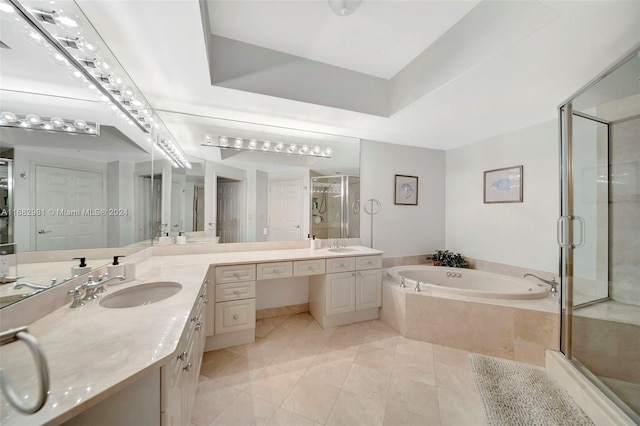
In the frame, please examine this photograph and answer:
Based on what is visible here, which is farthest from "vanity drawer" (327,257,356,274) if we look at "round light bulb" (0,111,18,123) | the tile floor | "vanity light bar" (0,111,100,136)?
"round light bulb" (0,111,18,123)

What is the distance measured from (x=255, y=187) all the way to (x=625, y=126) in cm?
335

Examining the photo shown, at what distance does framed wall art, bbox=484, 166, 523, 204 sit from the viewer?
2594mm

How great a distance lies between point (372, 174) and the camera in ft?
9.98

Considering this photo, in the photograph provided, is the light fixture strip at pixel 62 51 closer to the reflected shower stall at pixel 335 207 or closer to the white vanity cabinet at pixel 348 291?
the reflected shower stall at pixel 335 207

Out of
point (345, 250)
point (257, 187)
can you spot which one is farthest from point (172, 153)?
point (345, 250)

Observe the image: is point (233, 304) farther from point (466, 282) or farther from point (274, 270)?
point (466, 282)

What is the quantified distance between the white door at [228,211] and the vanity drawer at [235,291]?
659 millimetres

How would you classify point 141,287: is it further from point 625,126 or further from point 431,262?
point 625,126

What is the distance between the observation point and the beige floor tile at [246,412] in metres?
1.33

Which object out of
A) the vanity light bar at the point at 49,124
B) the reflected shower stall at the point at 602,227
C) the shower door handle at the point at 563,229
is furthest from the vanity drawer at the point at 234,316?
the shower door handle at the point at 563,229

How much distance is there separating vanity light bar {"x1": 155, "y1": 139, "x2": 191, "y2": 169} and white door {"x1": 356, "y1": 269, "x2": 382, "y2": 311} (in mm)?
2242

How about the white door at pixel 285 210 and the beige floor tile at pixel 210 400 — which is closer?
the beige floor tile at pixel 210 400

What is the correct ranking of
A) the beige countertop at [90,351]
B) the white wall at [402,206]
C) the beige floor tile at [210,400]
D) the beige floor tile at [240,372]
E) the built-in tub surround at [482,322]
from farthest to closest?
the white wall at [402,206] < the built-in tub surround at [482,322] < the beige floor tile at [240,372] < the beige floor tile at [210,400] < the beige countertop at [90,351]

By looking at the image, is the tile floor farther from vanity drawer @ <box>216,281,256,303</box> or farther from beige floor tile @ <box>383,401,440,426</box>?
vanity drawer @ <box>216,281,256,303</box>
